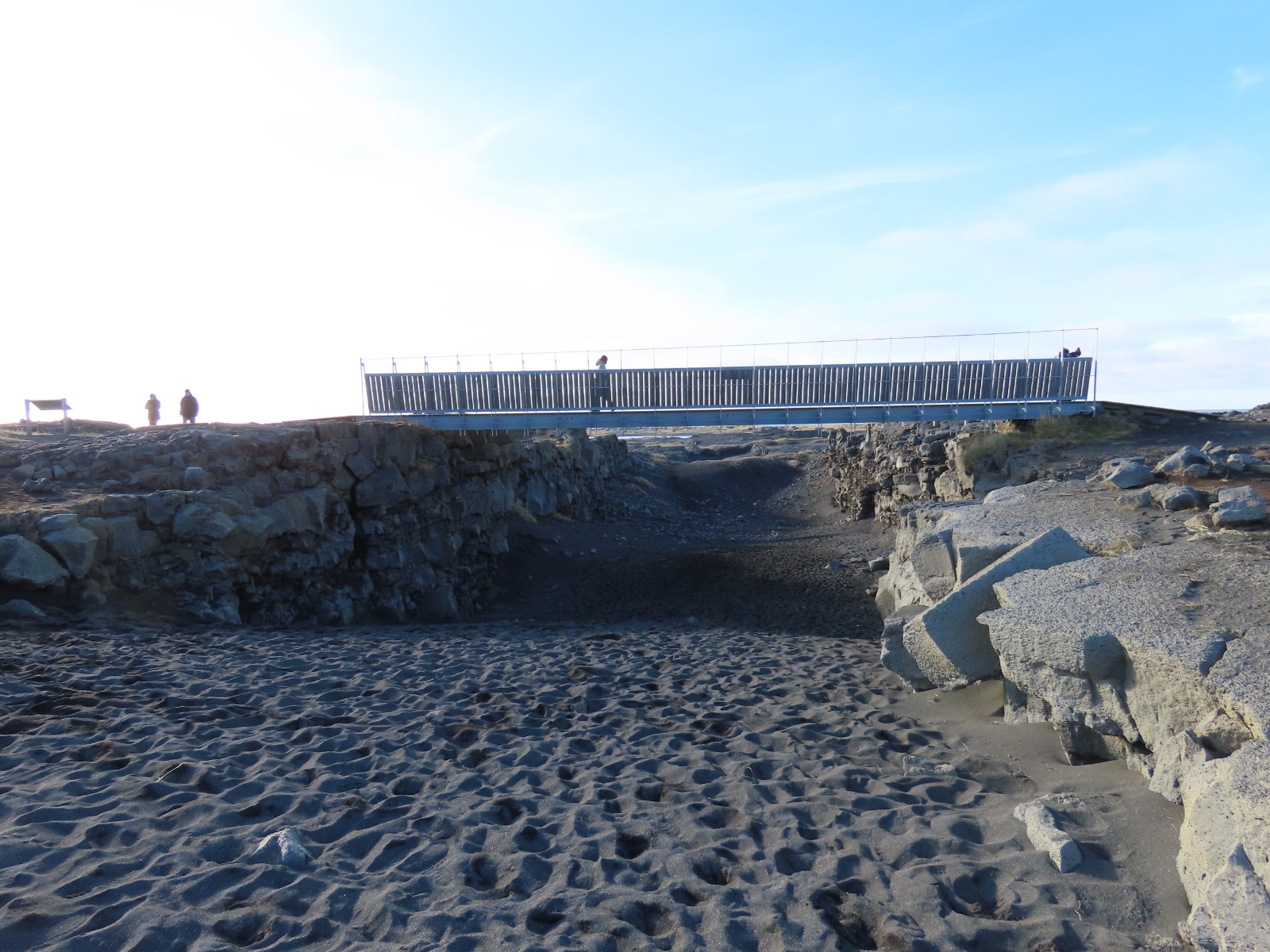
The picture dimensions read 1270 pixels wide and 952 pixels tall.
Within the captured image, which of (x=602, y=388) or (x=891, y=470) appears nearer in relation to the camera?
(x=602, y=388)

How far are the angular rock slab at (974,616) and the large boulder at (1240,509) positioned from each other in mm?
1963

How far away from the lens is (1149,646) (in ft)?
15.5

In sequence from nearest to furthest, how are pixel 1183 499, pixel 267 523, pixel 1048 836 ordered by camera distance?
pixel 1048 836, pixel 1183 499, pixel 267 523

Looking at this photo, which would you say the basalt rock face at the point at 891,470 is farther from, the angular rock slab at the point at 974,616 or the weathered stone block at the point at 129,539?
the weathered stone block at the point at 129,539

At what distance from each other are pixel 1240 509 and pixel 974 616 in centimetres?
349

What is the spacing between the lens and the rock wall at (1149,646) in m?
3.44

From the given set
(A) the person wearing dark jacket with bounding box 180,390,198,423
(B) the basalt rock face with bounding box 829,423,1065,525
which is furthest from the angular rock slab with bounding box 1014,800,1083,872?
(A) the person wearing dark jacket with bounding box 180,390,198,423

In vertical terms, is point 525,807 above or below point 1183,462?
below

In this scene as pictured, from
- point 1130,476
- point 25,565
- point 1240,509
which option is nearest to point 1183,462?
point 1130,476

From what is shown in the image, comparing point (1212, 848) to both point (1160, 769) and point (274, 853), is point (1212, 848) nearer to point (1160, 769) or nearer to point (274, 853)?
point (1160, 769)

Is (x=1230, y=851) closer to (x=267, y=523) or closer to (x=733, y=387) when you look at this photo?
(x=267, y=523)

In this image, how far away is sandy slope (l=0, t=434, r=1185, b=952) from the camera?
3.63 metres

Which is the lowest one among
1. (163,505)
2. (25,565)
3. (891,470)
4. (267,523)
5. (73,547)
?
(891,470)

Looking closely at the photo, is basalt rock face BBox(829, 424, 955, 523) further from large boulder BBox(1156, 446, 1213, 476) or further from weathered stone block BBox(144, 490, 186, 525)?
weathered stone block BBox(144, 490, 186, 525)
